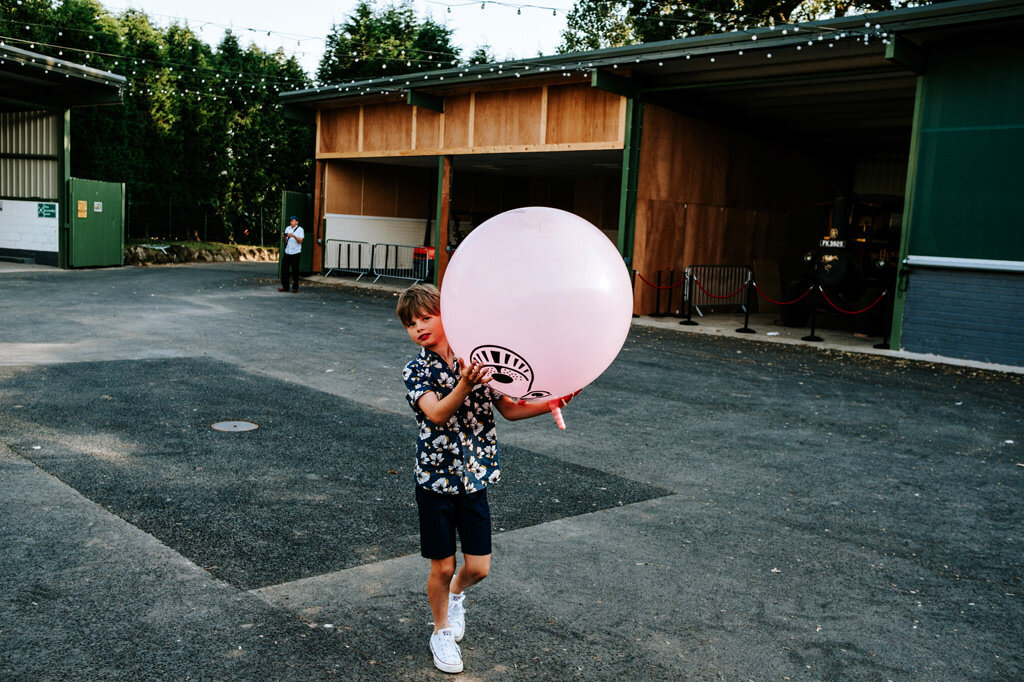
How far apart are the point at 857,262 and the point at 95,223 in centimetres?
2041

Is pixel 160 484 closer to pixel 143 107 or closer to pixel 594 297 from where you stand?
pixel 594 297

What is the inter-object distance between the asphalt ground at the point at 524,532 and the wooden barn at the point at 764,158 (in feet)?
14.1

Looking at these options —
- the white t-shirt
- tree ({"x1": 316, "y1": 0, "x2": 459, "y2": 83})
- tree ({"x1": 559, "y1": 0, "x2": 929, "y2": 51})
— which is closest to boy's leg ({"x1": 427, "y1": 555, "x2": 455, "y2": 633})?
the white t-shirt

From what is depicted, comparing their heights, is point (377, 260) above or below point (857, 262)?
below

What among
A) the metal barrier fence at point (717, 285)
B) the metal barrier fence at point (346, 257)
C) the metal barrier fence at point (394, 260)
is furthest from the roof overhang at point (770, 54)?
the metal barrier fence at point (394, 260)

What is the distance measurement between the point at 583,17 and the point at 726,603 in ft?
176

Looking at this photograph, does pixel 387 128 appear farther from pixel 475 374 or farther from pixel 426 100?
pixel 475 374

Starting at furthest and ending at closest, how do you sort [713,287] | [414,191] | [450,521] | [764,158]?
[414,191] → [764,158] → [713,287] → [450,521]

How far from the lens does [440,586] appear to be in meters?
3.41

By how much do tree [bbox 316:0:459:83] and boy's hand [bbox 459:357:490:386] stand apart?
39452 mm

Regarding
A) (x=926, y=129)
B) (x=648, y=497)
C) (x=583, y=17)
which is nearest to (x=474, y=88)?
(x=926, y=129)

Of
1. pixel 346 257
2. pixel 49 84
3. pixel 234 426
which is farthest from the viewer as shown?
pixel 346 257

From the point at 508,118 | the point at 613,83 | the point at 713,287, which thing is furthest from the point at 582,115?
the point at 713,287

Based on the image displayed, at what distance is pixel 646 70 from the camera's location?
54.2 feet
